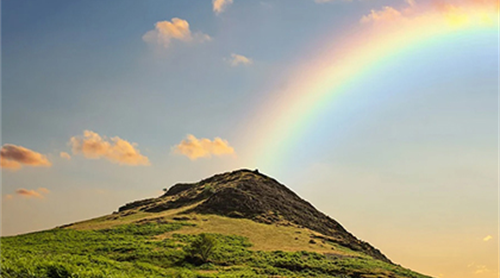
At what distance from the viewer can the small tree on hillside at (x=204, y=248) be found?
48.3 meters

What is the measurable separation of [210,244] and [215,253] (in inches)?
106

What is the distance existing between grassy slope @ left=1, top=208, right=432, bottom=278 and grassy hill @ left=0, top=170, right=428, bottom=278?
12cm

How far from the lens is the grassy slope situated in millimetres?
44125

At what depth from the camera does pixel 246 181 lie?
→ 309 ft

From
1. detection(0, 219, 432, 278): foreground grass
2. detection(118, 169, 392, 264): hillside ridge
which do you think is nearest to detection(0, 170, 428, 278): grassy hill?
detection(0, 219, 432, 278): foreground grass

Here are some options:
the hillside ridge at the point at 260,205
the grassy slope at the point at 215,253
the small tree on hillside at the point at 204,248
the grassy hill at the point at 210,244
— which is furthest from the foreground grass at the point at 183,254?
the hillside ridge at the point at 260,205

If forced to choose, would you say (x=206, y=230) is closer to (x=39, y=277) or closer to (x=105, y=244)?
(x=105, y=244)

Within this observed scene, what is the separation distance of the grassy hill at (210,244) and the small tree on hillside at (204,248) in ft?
0.41

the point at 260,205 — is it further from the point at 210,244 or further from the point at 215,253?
the point at 210,244

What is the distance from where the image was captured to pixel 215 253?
168 feet

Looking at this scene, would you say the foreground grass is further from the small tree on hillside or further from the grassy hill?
the small tree on hillside

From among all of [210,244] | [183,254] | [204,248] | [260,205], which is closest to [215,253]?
[210,244]

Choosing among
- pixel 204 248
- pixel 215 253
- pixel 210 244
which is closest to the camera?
pixel 204 248

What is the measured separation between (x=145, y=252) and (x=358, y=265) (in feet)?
90.2
